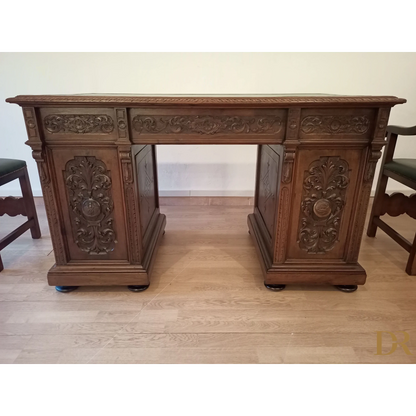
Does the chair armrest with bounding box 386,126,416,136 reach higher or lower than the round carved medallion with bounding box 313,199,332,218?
higher

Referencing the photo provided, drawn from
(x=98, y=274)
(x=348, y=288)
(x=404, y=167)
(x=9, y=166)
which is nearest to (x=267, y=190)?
(x=348, y=288)

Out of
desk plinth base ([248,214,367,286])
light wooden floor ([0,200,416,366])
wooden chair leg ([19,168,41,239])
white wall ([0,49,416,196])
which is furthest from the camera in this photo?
white wall ([0,49,416,196])

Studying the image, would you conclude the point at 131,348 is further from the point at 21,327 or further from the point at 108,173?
the point at 108,173

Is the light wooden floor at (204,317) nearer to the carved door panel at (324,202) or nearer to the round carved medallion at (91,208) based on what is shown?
the carved door panel at (324,202)

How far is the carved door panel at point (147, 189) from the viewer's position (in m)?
1.54

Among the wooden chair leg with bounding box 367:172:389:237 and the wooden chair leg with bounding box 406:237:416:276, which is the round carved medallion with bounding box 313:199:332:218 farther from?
the wooden chair leg with bounding box 367:172:389:237

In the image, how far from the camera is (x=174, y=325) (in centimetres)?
131

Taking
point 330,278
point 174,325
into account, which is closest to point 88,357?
point 174,325

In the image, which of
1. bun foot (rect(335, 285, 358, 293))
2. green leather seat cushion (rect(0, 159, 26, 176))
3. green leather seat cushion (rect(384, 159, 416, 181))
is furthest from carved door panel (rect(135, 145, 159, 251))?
green leather seat cushion (rect(384, 159, 416, 181))

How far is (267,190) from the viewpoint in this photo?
173 cm

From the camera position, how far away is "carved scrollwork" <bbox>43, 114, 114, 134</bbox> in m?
1.24

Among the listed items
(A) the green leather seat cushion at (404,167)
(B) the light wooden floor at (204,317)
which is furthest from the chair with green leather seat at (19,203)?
(A) the green leather seat cushion at (404,167)

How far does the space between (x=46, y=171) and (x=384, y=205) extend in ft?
6.65

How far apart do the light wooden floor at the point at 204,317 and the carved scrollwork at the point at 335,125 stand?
81cm
